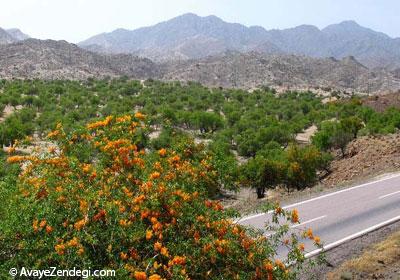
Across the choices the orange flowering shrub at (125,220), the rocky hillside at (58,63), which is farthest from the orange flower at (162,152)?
the rocky hillside at (58,63)

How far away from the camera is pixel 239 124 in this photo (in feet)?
160

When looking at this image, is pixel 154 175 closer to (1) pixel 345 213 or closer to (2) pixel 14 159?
(2) pixel 14 159

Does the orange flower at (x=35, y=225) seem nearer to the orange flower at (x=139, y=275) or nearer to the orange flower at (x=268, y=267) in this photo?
the orange flower at (x=139, y=275)

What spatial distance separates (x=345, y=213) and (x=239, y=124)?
3071cm

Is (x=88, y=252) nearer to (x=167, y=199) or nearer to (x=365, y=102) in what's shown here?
(x=167, y=199)

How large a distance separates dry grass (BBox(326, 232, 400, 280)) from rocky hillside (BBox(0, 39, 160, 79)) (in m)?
93.7

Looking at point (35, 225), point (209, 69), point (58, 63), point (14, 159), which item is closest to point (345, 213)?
point (14, 159)

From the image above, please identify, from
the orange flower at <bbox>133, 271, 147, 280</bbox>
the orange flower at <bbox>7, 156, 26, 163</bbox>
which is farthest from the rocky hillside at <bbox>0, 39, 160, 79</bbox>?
the orange flower at <bbox>133, 271, 147, 280</bbox>

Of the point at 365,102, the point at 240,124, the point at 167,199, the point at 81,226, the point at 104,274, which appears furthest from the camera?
the point at 365,102

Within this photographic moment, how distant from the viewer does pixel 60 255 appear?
18.4 ft

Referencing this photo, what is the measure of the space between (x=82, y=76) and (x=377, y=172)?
88507 millimetres

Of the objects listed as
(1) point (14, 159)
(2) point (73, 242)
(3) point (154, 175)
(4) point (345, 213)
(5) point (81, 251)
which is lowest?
(4) point (345, 213)

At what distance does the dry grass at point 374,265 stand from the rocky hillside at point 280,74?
3859 inches

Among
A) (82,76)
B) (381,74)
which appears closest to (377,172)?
(82,76)
